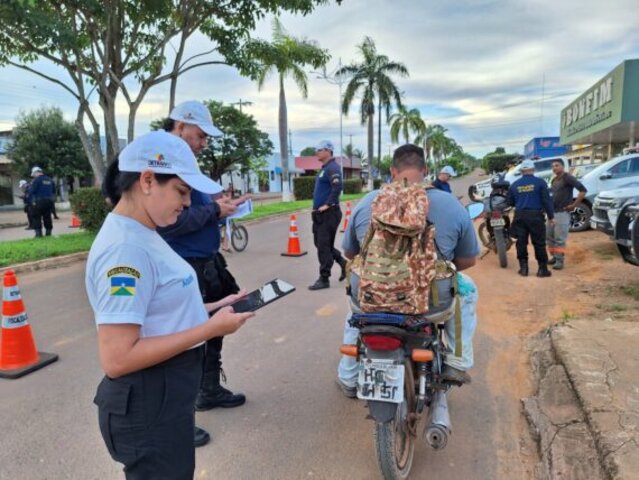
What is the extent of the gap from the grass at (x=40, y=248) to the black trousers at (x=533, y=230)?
8258mm

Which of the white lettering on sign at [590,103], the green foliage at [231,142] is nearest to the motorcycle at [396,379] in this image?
the white lettering on sign at [590,103]

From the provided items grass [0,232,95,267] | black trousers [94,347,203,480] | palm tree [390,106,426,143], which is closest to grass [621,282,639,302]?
black trousers [94,347,203,480]

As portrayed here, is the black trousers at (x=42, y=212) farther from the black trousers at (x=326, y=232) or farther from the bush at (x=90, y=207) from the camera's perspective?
the black trousers at (x=326, y=232)

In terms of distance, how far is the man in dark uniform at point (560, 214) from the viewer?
8.22 m

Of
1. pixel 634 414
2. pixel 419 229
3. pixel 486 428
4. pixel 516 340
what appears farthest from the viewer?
pixel 516 340

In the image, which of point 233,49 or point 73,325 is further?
point 233,49

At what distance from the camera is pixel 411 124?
56.6m

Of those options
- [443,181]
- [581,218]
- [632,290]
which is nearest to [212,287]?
[632,290]

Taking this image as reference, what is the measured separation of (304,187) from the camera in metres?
31.9

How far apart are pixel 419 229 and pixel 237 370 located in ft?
8.17

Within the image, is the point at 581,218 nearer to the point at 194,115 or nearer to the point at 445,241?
the point at 445,241

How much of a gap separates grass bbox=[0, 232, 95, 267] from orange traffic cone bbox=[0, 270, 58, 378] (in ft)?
16.3

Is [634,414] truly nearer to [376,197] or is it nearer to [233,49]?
[376,197]

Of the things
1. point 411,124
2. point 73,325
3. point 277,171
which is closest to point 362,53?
point 411,124
